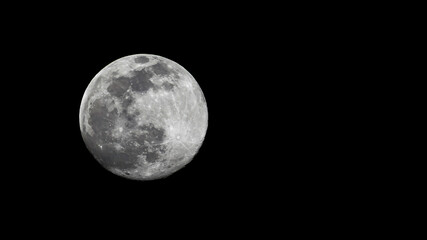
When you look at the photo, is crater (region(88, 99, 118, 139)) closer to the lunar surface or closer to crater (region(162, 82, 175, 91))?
the lunar surface

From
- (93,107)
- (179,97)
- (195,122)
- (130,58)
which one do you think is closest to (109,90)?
(93,107)

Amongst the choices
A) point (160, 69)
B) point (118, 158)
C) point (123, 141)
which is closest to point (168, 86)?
point (160, 69)

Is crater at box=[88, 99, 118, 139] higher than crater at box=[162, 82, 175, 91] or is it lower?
lower

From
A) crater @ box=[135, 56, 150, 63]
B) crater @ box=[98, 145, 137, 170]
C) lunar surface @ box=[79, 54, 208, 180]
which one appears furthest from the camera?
crater @ box=[135, 56, 150, 63]

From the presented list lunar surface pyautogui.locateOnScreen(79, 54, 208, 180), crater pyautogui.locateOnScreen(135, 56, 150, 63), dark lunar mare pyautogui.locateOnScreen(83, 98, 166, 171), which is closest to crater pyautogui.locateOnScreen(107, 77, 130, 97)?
lunar surface pyautogui.locateOnScreen(79, 54, 208, 180)

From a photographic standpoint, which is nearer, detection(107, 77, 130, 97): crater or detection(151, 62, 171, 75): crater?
detection(107, 77, 130, 97): crater

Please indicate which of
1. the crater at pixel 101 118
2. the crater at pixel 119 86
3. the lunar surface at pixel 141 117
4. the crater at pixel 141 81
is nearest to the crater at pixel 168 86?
the lunar surface at pixel 141 117

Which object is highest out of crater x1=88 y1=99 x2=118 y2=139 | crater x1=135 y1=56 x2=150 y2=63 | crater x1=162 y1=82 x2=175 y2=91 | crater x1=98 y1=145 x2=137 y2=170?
crater x1=135 y1=56 x2=150 y2=63

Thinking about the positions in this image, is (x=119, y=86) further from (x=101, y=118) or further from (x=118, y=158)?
(x=118, y=158)

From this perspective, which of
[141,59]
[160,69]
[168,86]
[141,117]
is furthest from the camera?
[141,59]

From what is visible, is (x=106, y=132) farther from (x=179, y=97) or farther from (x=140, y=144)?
(x=179, y=97)
